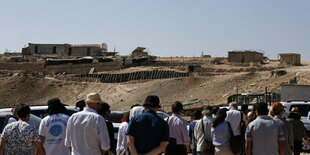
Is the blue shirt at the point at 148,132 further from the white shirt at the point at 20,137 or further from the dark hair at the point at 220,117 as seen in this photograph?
the dark hair at the point at 220,117

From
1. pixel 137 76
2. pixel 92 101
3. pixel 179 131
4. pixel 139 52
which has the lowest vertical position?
pixel 137 76

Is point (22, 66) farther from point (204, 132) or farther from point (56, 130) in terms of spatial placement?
point (56, 130)

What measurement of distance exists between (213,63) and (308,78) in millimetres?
27840

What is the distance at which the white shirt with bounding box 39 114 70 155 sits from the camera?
20.5 ft

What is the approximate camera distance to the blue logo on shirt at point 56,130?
6270mm

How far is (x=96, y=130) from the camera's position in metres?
5.42

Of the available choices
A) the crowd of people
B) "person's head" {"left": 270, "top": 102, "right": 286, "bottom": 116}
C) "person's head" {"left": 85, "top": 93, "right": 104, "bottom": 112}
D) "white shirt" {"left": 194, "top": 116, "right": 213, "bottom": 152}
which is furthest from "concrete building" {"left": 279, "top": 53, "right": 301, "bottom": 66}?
"person's head" {"left": 85, "top": 93, "right": 104, "bottom": 112}

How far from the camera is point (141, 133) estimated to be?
5113mm

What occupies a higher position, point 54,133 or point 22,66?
point 22,66

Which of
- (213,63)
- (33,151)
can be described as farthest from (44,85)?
(33,151)

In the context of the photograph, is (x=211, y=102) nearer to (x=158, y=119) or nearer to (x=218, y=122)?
(x=218, y=122)

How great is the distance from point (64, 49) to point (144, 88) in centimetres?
3873

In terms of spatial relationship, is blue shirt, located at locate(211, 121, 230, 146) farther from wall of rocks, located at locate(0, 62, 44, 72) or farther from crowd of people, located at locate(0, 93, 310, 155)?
wall of rocks, located at locate(0, 62, 44, 72)

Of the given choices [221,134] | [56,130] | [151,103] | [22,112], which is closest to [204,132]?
[221,134]
